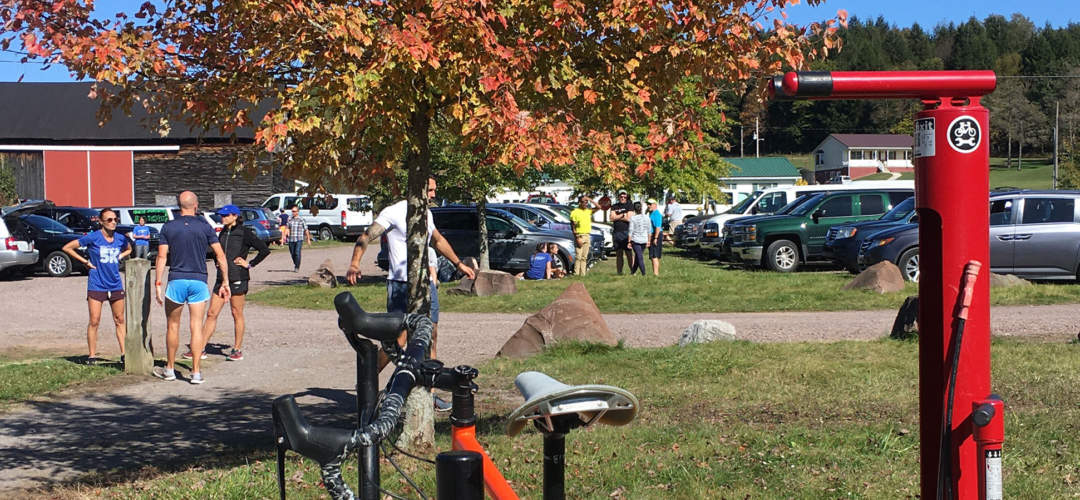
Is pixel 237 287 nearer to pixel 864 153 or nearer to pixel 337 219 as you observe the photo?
pixel 337 219

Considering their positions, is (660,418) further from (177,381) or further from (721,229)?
(721,229)

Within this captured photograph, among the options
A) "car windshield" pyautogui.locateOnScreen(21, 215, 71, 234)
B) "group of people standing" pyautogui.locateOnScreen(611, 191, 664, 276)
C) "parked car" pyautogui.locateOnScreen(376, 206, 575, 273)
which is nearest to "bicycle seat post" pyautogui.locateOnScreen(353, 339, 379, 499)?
"group of people standing" pyautogui.locateOnScreen(611, 191, 664, 276)

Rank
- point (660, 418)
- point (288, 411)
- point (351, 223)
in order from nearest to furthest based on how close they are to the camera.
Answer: point (288, 411), point (660, 418), point (351, 223)

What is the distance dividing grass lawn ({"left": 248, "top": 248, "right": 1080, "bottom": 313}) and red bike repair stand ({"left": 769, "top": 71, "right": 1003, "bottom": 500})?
1243 cm

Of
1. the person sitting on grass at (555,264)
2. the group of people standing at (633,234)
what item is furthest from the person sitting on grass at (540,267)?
the group of people standing at (633,234)

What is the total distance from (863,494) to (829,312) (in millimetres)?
9981

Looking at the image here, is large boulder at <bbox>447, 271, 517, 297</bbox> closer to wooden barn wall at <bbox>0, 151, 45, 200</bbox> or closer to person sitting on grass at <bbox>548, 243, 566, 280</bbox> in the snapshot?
person sitting on grass at <bbox>548, 243, 566, 280</bbox>

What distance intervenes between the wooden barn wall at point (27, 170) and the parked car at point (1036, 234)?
47.9m

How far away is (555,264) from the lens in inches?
898

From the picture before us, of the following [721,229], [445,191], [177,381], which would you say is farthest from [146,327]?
[721,229]

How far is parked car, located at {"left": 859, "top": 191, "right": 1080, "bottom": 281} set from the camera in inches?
693

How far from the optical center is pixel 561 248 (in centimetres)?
2309

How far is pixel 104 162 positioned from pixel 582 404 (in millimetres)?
54933

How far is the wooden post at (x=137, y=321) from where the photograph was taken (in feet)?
35.3
